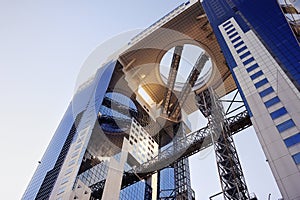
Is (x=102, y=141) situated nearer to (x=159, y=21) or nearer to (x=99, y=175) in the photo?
→ (x=99, y=175)

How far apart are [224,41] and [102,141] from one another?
31298 millimetres

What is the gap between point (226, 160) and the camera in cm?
2989

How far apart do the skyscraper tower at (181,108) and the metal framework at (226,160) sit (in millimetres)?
103

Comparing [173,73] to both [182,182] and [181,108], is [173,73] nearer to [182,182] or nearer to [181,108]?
[181,108]

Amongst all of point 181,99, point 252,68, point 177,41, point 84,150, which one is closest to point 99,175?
point 84,150

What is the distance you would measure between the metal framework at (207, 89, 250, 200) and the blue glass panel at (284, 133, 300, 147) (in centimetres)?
725

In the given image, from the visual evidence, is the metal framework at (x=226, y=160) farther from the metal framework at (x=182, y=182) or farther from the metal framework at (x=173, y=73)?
the metal framework at (x=173, y=73)

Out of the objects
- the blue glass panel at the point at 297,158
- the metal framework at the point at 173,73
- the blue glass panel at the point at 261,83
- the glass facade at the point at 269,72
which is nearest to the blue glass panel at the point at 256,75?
the glass facade at the point at 269,72

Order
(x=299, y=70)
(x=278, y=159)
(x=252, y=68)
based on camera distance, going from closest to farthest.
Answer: (x=278, y=159)
(x=299, y=70)
(x=252, y=68)

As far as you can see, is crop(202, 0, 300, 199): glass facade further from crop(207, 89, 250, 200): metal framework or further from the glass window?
crop(207, 89, 250, 200): metal framework

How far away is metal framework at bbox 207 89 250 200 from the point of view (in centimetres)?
2644

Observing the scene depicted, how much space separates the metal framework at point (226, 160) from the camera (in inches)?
1041

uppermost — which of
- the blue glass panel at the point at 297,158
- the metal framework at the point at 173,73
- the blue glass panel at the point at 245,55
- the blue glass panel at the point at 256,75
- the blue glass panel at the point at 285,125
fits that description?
the metal framework at the point at 173,73

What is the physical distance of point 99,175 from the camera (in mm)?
49750
